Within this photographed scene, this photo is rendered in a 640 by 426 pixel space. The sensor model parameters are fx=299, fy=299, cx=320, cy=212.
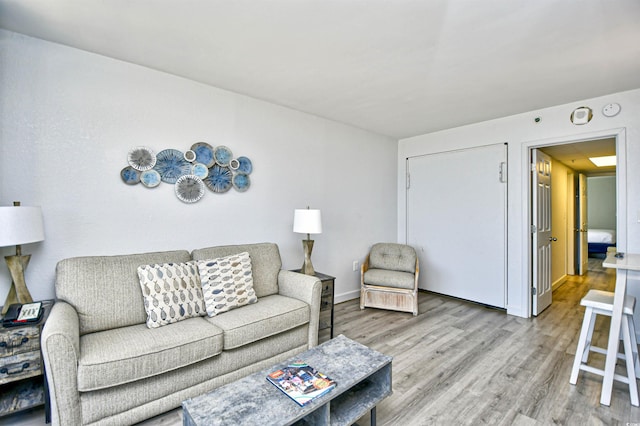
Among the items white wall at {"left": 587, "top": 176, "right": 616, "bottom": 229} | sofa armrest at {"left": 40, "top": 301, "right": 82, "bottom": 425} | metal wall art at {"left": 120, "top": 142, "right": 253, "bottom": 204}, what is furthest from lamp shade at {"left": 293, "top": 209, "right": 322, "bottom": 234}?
white wall at {"left": 587, "top": 176, "right": 616, "bottom": 229}

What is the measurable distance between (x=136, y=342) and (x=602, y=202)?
1049 cm

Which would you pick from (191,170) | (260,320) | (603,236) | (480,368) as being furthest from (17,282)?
(603,236)

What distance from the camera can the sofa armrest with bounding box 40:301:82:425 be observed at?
1.44 metres

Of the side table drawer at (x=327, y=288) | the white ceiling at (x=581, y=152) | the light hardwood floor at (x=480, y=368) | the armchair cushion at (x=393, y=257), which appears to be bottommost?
the light hardwood floor at (x=480, y=368)

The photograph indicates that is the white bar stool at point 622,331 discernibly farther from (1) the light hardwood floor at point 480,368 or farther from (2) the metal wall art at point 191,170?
(2) the metal wall art at point 191,170

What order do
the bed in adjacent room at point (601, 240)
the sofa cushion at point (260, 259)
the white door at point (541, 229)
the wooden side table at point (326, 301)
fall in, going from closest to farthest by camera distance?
the sofa cushion at point (260, 259) → the wooden side table at point (326, 301) → the white door at point (541, 229) → the bed in adjacent room at point (601, 240)

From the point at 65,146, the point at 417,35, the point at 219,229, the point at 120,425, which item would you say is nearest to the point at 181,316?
the point at 120,425

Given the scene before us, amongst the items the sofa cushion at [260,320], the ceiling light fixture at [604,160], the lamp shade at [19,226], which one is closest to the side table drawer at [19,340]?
the lamp shade at [19,226]

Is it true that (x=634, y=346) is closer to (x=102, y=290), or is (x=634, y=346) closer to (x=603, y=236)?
(x=102, y=290)

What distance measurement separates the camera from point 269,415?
123cm

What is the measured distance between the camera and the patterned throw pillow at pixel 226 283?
227cm

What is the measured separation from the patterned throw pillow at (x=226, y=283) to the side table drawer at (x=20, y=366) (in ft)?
3.07

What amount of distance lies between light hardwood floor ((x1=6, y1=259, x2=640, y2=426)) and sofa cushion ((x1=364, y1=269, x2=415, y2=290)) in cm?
34

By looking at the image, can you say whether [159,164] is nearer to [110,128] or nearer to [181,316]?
[110,128]
